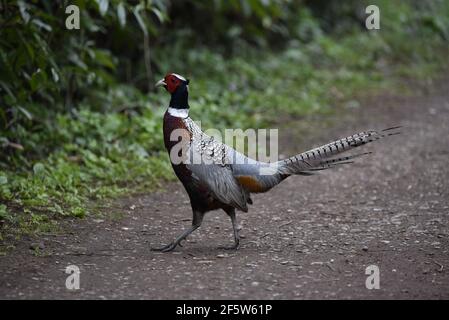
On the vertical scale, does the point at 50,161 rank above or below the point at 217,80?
below

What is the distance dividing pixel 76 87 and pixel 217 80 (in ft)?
8.03

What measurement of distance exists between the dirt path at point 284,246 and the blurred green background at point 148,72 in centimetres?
55

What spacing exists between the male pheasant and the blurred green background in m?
1.22

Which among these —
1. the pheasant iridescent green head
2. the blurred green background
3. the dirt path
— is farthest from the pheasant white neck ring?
the blurred green background

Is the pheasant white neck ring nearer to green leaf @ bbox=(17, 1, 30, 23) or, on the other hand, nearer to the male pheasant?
the male pheasant

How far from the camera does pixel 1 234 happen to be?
4.93m

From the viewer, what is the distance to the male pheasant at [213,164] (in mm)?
4801

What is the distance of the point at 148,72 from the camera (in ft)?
28.3

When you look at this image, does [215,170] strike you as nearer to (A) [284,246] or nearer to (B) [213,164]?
(B) [213,164]

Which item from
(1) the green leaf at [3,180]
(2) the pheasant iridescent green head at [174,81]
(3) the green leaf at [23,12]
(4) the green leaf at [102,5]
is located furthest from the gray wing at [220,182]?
(3) the green leaf at [23,12]

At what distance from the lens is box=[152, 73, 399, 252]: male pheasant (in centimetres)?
480

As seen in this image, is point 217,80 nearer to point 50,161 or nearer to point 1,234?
point 50,161

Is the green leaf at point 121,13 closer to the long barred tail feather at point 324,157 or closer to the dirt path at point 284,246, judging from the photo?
the dirt path at point 284,246
